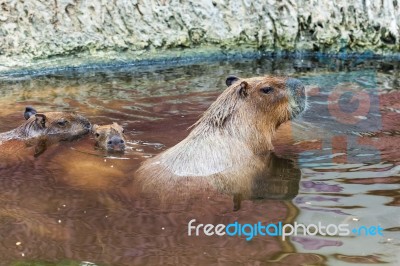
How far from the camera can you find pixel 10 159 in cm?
551

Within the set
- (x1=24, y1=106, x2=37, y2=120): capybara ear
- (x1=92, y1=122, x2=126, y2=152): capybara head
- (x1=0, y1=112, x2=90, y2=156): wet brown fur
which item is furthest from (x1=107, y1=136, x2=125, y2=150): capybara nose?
(x1=24, y1=106, x2=37, y2=120): capybara ear

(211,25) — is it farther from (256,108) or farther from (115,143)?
(256,108)

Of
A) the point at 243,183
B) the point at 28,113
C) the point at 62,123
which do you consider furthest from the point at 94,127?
the point at 243,183

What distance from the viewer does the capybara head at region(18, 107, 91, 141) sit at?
633 cm

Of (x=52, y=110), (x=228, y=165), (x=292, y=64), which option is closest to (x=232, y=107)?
(x=228, y=165)

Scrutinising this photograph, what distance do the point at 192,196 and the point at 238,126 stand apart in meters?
0.93

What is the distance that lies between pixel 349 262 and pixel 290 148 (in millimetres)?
2218

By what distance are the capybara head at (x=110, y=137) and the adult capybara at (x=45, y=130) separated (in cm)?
38

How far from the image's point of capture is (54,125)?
256 inches

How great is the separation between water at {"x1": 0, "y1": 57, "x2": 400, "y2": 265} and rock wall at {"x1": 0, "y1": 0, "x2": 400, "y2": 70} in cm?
173

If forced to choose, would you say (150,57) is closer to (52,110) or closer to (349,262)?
(52,110)

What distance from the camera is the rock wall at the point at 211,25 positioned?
9484mm

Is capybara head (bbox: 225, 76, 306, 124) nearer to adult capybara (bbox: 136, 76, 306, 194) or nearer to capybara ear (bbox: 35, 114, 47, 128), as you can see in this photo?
adult capybara (bbox: 136, 76, 306, 194)

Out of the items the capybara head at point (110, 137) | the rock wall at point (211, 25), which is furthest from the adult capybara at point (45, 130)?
the rock wall at point (211, 25)
